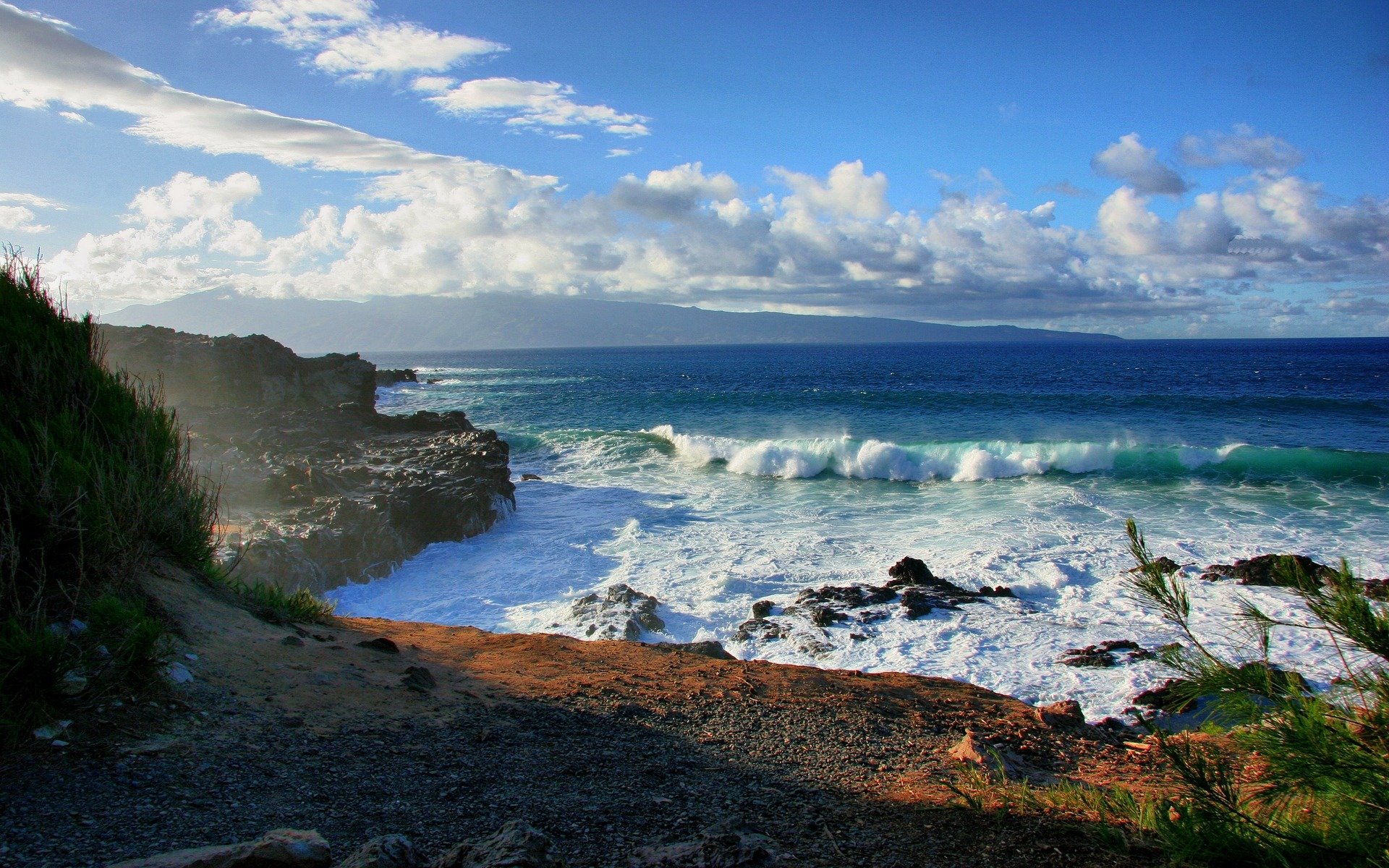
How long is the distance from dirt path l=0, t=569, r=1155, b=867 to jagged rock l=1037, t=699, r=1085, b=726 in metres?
0.10

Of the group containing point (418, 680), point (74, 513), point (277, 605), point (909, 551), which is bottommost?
point (909, 551)

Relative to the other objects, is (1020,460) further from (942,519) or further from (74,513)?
(74,513)

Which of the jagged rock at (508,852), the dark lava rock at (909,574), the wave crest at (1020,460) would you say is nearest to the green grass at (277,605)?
the jagged rock at (508,852)

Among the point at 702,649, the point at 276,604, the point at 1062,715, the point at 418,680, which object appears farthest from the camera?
the point at 702,649

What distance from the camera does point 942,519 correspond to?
755 inches

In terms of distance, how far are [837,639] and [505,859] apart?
28.4 ft

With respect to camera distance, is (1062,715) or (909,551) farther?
(909,551)

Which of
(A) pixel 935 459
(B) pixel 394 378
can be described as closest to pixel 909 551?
(A) pixel 935 459

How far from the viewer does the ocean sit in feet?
36.7

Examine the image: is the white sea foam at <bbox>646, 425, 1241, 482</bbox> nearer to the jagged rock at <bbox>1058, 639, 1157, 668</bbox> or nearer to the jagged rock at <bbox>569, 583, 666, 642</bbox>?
the jagged rock at <bbox>569, 583, 666, 642</bbox>

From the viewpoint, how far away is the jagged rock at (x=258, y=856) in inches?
120

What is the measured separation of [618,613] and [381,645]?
5.31 m

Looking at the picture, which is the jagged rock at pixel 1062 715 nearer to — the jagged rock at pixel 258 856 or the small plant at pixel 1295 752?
the small plant at pixel 1295 752

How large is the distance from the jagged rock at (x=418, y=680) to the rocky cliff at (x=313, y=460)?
2367mm
